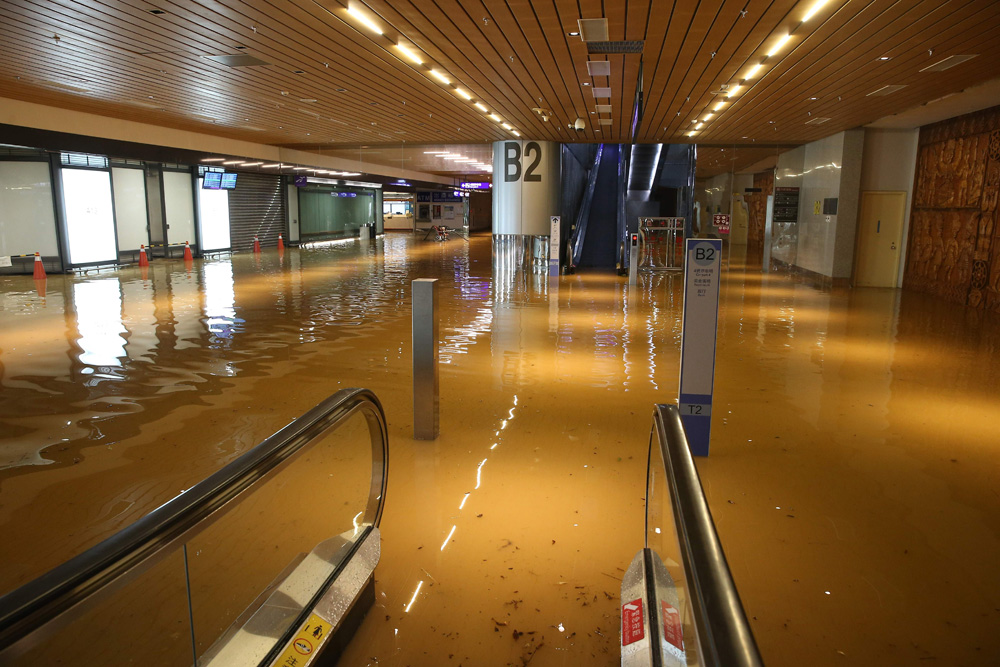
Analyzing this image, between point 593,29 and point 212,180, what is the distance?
1684 cm

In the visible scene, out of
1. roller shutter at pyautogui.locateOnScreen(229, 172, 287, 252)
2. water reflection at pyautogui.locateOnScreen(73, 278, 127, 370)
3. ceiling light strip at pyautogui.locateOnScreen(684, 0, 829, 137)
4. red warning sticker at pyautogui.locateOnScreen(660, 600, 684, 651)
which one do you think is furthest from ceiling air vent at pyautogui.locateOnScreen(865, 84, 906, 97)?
roller shutter at pyautogui.locateOnScreen(229, 172, 287, 252)

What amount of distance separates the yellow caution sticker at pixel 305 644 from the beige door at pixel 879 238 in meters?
14.5

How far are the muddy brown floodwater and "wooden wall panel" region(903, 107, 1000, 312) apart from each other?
5.54 ft

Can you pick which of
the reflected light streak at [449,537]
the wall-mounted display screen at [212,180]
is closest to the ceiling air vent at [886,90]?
the reflected light streak at [449,537]

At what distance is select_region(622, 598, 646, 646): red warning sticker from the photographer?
2.15m

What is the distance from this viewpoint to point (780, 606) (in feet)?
8.89

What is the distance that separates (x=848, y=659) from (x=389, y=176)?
27093 mm

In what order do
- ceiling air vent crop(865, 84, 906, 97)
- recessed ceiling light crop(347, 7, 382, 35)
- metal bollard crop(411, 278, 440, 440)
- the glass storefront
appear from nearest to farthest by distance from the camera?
metal bollard crop(411, 278, 440, 440)
recessed ceiling light crop(347, 7, 382, 35)
ceiling air vent crop(865, 84, 906, 97)
the glass storefront

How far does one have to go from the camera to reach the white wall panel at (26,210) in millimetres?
14281

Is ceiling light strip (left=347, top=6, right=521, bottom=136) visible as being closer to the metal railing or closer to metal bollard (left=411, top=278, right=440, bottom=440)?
metal bollard (left=411, top=278, right=440, bottom=440)

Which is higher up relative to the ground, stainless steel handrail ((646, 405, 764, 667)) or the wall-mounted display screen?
the wall-mounted display screen

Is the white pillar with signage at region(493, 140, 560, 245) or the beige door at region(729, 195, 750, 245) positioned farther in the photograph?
the beige door at region(729, 195, 750, 245)

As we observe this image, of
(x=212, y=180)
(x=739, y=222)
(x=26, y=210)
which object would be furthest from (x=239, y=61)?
(x=739, y=222)

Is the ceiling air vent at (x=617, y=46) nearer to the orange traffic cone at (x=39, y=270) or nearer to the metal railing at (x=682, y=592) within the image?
the metal railing at (x=682, y=592)
